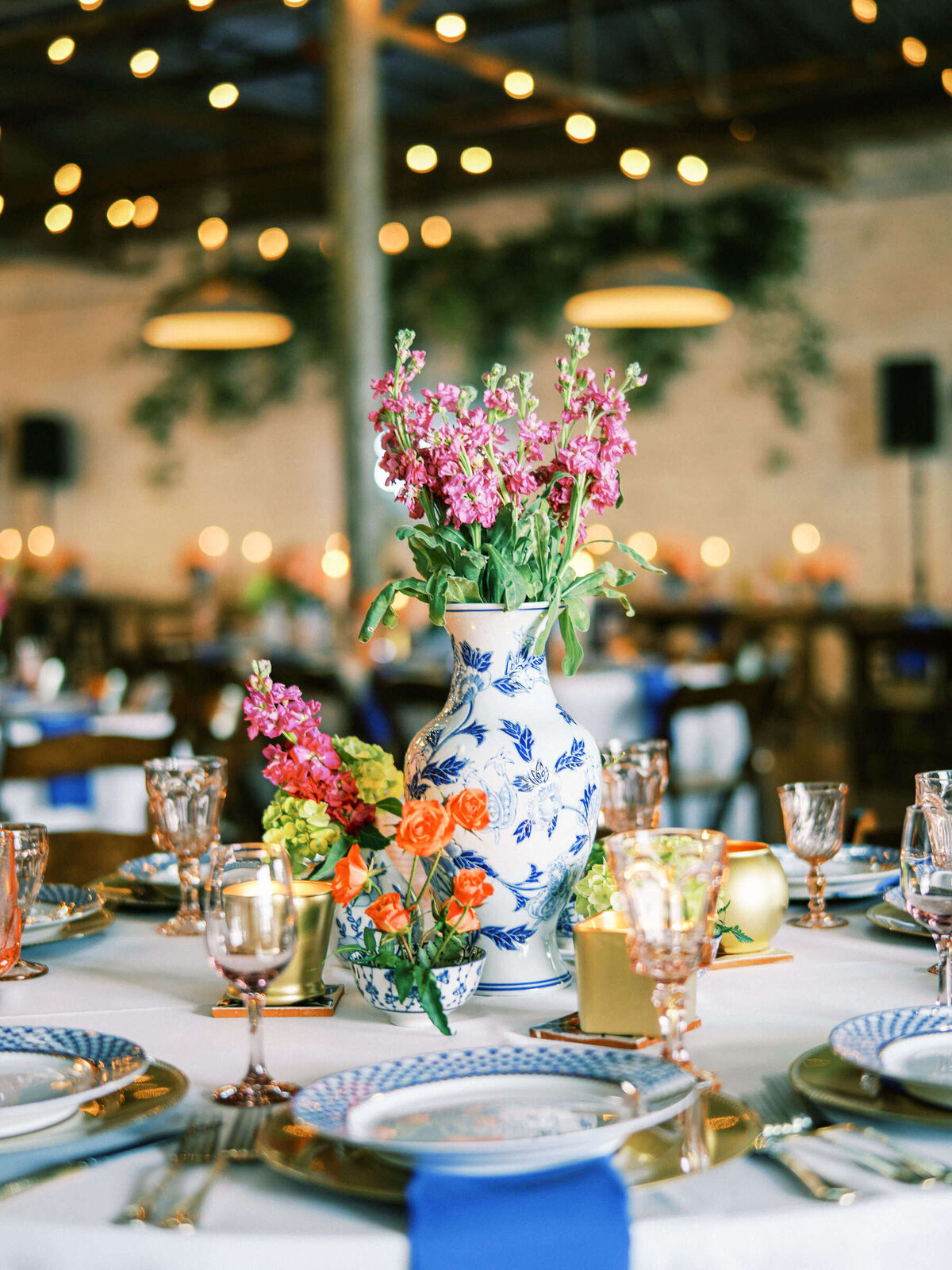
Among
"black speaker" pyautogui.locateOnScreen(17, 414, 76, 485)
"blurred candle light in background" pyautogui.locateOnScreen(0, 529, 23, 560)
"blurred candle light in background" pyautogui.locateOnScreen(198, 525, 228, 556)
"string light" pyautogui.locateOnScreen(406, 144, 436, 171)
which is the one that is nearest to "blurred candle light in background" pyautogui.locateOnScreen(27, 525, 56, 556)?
"blurred candle light in background" pyautogui.locateOnScreen(0, 529, 23, 560)

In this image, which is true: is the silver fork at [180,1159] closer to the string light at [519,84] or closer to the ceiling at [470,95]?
the string light at [519,84]

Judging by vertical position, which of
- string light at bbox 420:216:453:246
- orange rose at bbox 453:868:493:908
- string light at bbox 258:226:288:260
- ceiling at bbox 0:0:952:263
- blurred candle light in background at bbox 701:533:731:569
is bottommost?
orange rose at bbox 453:868:493:908

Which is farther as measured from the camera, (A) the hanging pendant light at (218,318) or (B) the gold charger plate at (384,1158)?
(A) the hanging pendant light at (218,318)

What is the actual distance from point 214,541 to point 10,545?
2.09 metres

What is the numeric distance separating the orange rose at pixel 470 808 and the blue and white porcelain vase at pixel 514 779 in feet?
0.39

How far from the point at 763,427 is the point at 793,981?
7.83 meters

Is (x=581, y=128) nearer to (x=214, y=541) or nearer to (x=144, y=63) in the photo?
(x=144, y=63)

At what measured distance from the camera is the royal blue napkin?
2.71 feet

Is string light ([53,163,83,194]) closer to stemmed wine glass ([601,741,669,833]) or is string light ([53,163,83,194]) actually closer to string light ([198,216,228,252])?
string light ([198,216,228,252])

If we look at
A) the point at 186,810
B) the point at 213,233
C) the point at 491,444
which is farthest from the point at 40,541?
the point at 491,444


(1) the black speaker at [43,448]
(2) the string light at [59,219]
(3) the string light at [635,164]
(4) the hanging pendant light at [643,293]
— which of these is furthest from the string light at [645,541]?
(2) the string light at [59,219]

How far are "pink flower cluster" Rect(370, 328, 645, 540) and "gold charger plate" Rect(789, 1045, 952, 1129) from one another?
1.84 ft

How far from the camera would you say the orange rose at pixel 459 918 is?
1249 mm

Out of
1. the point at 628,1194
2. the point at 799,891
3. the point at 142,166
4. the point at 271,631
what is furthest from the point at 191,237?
the point at 628,1194
